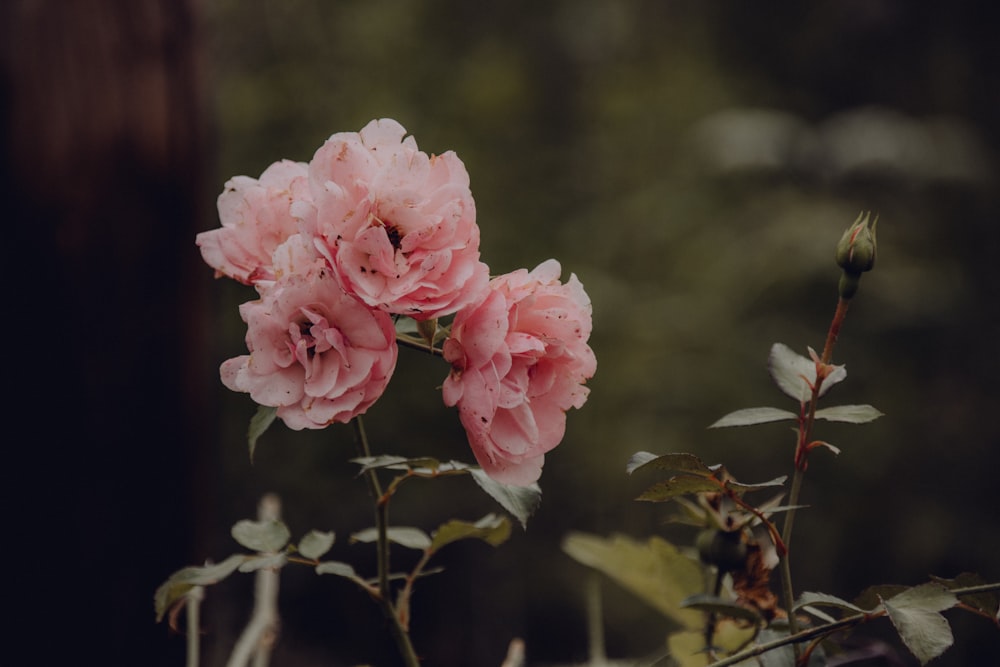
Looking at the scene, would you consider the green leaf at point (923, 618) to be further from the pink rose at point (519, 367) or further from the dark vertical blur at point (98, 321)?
the dark vertical blur at point (98, 321)

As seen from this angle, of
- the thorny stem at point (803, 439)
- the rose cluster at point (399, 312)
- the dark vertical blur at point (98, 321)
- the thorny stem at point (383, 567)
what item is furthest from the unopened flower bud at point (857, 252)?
the dark vertical blur at point (98, 321)

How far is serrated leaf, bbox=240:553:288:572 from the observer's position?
1.30 feet

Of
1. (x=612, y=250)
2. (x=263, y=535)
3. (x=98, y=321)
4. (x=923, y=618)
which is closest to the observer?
(x=923, y=618)

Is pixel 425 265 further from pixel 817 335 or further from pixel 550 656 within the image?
pixel 550 656

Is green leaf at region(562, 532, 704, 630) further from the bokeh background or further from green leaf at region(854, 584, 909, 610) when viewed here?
the bokeh background

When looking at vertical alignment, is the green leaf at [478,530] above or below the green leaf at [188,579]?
above

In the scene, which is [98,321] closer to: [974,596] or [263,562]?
[263,562]

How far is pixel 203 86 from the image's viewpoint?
4.03 ft

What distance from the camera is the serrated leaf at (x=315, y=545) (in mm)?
447

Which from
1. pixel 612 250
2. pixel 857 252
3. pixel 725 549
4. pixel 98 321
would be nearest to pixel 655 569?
pixel 725 549

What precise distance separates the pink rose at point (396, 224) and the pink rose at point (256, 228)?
38mm

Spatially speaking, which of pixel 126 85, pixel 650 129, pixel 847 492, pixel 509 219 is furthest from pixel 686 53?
pixel 126 85

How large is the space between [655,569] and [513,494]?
0.58 feet

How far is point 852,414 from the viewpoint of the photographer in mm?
401
